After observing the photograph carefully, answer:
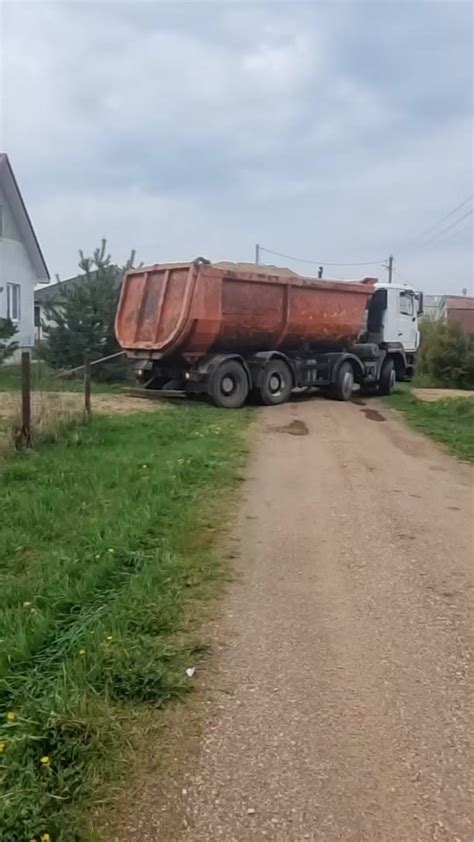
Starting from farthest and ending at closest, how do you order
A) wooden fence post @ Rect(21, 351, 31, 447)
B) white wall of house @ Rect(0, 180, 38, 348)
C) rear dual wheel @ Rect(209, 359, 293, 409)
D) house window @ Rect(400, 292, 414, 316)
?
white wall of house @ Rect(0, 180, 38, 348)
house window @ Rect(400, 292, 414, 316)
rear dual wheel @ Rect(209, 359, 293, 409)
wooden fence post @ Rect(21, 351, 31, 447)

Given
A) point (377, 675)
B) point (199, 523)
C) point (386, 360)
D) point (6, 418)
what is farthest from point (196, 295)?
point (377, 675)

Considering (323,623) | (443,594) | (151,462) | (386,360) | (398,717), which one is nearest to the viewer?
(398,717)

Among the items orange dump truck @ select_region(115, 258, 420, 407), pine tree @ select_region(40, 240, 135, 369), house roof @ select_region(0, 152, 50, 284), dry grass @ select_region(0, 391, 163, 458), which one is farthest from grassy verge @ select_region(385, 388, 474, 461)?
house roof @ select_region(0, 152, 50, 284)

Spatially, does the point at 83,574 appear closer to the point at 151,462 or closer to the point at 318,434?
the point at 151,462

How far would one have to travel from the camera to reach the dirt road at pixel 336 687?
2746mm

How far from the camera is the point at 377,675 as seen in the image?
→ 3.84m

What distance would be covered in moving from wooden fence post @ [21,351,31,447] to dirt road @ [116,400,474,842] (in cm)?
353

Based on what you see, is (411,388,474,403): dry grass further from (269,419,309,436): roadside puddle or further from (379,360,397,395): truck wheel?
(269,419,309,436): roadside puddle

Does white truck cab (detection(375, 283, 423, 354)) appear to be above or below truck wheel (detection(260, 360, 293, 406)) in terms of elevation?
above

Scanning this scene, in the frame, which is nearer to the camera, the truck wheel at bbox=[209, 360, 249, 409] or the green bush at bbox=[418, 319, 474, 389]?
the truck wheel at bbox=[209, 360, 249, 409]

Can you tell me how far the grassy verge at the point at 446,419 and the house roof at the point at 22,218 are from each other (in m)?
15.7

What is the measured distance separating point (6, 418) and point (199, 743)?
7.52 m

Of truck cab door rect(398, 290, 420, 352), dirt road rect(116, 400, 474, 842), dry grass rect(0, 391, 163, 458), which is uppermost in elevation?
truck cab door rect(398, 290, 420, 352)

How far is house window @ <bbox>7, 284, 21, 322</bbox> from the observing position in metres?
28.1
